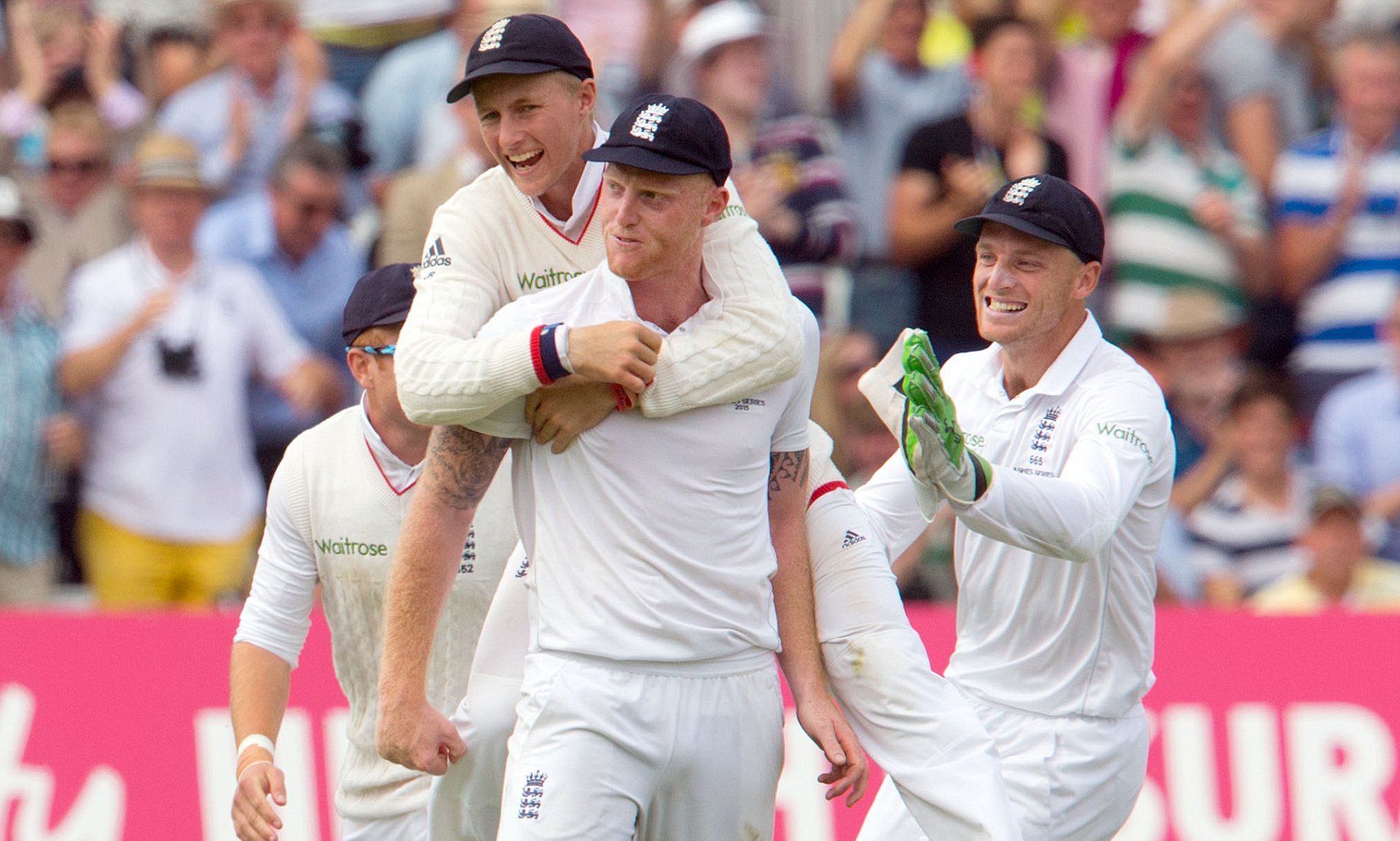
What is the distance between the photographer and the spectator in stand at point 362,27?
33.4 ft

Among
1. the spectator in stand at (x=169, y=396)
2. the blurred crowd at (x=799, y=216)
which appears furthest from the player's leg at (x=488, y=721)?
the spectator in stand at (x=169, y=396)

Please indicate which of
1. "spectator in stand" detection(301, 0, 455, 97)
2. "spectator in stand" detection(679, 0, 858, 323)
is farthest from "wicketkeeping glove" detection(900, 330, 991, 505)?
"spectator in stand" detection(301, 0, 455, 97)

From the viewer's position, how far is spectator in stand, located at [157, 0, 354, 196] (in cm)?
987

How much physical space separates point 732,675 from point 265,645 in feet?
5.06

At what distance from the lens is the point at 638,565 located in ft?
14.8

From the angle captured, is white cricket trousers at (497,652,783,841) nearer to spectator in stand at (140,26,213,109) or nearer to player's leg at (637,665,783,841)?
player's leg at (637,665,783,841)

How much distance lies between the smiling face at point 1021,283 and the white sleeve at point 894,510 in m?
0.50

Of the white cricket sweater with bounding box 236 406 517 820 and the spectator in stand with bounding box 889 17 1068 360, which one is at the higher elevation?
the spectator in stand with bounding box 889 17 1068 360

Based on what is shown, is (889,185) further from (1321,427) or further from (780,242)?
(1321,427)

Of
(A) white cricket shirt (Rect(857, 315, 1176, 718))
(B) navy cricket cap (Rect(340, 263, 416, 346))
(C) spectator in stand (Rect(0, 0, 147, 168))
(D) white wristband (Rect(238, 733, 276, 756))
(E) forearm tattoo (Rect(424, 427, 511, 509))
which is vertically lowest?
(D) white wristband (Rect(238, 733, 276, 756))

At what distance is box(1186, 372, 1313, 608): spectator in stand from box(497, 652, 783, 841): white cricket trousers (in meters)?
5.00

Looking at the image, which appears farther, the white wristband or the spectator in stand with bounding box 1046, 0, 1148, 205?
the spectator in stand with bounding box 1046, 0, 1148, 205

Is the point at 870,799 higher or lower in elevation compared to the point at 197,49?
lower

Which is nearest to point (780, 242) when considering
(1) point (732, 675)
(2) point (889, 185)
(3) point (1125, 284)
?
(2) point (889, 185)
